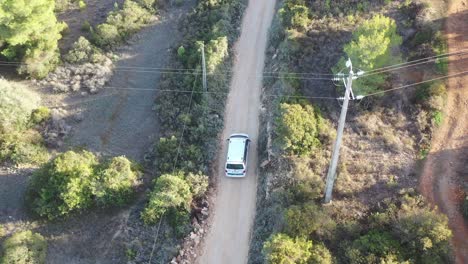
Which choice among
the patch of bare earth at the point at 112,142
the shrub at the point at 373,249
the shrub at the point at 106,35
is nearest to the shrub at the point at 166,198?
the patch of bare earth at the point at 112,142

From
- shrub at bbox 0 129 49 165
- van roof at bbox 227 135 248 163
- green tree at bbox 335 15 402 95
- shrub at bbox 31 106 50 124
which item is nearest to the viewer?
green tree at bbox 335 15 402 95

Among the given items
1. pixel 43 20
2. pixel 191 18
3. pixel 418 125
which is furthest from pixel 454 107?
pixel 43 20

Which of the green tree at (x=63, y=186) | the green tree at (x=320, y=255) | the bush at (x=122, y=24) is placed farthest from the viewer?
the bush at (x=122, y=24)

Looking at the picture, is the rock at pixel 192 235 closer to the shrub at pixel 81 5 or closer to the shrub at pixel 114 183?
the shrub at pixel 114 183

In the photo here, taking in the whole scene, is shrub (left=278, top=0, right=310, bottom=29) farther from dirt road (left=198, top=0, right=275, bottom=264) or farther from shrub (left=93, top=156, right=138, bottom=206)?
shrub (left=93, top=156, right=138, bottom=206)

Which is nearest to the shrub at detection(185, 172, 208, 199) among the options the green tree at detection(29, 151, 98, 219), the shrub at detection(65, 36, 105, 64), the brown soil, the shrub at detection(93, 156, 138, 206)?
the shrub at detection(93, 156, 138, 206)

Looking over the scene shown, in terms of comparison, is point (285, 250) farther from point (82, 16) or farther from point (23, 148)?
point (82, 16)
